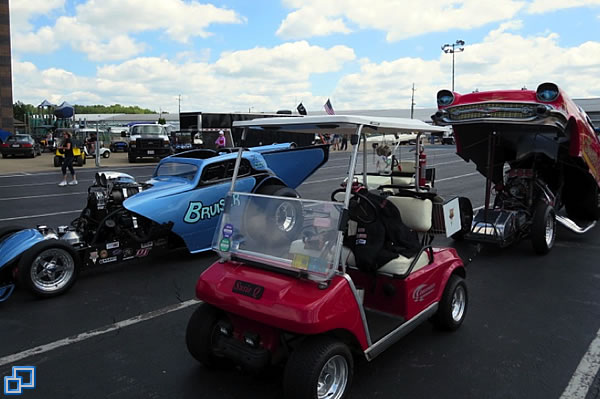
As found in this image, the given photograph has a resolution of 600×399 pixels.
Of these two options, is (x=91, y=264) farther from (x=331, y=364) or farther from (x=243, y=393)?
(x=331, y=364)

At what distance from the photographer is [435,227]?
5082 millimetres

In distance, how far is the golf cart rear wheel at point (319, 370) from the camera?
282 centimetres

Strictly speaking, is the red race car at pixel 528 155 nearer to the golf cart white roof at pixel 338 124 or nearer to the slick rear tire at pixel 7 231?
the golf cart white roof at pixel 338 124

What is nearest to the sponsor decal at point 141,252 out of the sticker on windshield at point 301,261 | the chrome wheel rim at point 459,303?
the sticker on windshield at point 301,261

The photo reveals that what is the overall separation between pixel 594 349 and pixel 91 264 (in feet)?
18.7

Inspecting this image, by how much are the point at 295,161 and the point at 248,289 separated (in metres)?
5.90

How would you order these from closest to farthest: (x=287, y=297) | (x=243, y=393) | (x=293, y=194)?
(x=287, y=297) < (x=243, y=393) < (x=293, y=194)

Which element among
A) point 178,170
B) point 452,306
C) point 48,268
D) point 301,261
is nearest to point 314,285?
point 301,261

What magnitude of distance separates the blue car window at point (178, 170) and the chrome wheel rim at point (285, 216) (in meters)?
3.79

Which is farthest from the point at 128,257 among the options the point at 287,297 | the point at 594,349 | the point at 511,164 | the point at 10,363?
the point at 511,164

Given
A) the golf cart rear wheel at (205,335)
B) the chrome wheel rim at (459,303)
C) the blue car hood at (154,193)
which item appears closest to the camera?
the golf cart rear wheel at (205,335)

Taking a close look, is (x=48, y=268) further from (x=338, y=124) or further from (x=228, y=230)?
(x=338, y=124)

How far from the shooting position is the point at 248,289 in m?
3.15

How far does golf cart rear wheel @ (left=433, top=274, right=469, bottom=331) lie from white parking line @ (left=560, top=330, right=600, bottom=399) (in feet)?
3.45
